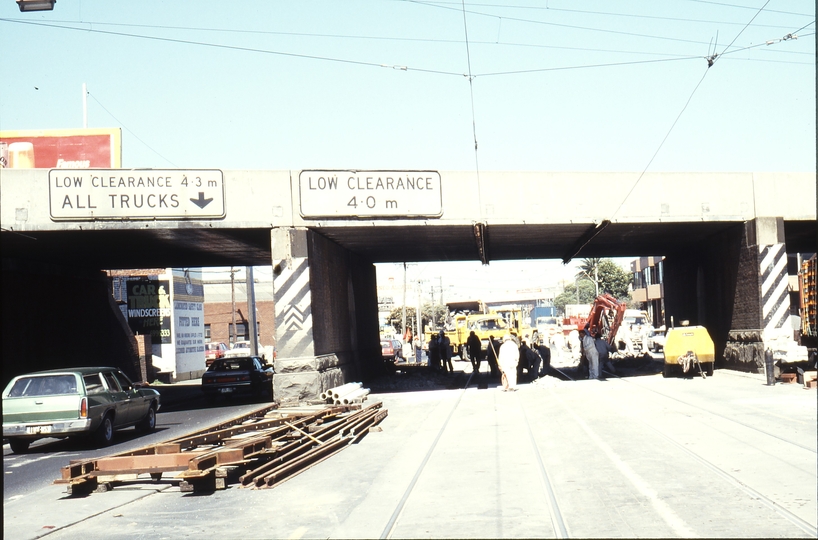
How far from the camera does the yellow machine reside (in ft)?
78.7

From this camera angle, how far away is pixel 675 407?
1680 centimetres

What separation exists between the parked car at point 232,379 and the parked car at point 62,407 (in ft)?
27.0

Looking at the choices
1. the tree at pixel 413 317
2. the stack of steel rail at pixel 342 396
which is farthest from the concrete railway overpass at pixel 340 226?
the tree at pixel 413 317

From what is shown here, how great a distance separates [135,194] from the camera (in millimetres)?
20578

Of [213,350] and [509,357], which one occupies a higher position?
[509,357]

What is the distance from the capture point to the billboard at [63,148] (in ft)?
123

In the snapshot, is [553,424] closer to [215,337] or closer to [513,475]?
[513,475]

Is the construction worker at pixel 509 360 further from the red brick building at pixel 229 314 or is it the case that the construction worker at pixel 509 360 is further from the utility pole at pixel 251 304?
the red brick building at pixel 229 314

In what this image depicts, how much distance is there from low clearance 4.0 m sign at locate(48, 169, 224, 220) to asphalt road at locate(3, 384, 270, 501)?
18.1ft

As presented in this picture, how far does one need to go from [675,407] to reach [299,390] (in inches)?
372

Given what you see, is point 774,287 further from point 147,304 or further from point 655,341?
point 147,304

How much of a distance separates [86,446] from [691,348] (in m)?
17.4

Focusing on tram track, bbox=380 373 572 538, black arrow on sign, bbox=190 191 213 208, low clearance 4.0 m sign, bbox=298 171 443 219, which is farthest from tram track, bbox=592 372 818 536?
black arrow on sign, bbox=190 191 213 208

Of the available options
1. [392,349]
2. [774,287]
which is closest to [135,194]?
[774,287]
